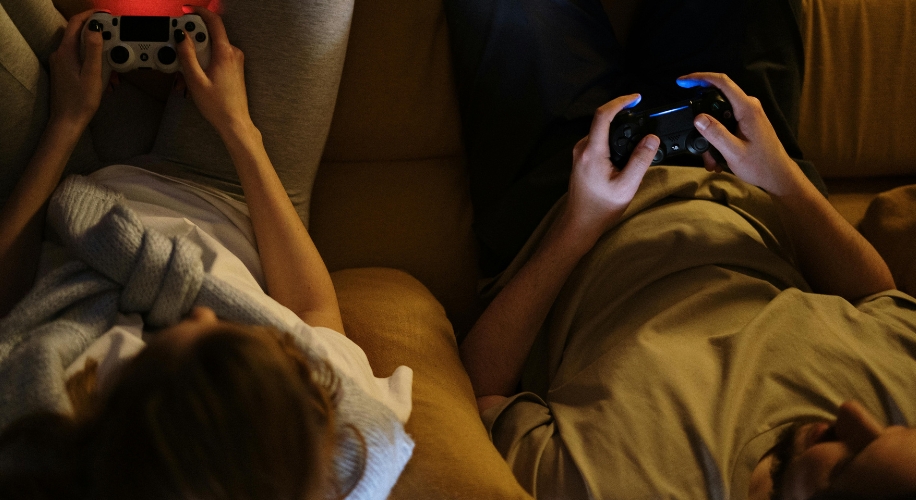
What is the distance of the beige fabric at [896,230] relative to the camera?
3.44ft

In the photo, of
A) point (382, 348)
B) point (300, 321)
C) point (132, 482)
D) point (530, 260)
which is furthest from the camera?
point (530, 260)

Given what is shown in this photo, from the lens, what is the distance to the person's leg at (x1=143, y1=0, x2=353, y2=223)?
94 centimetres

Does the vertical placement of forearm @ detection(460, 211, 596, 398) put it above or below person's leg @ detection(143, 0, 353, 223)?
below

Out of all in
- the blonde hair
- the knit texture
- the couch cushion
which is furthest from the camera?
the couch cushion

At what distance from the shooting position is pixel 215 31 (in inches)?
36.6

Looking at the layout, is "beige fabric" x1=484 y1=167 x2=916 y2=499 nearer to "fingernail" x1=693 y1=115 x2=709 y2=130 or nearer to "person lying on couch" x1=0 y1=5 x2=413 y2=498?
"fingernail" x1=693 y1=115 x2=709 y2=130

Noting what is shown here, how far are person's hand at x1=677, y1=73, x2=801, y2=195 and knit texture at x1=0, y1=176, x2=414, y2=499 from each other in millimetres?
592

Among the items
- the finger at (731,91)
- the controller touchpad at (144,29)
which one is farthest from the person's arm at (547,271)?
the controller touchpad at (144,29)

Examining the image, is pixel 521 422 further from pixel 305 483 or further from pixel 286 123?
pixel 286 123

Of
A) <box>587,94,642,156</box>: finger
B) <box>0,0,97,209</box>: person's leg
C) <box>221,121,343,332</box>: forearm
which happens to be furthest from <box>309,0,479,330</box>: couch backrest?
<box>0,0,97,209</box>: person's leg

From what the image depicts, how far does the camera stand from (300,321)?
2.58 feet

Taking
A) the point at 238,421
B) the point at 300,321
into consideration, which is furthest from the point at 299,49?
the point at 238,421

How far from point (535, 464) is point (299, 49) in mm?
687

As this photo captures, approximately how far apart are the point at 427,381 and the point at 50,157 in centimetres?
61
